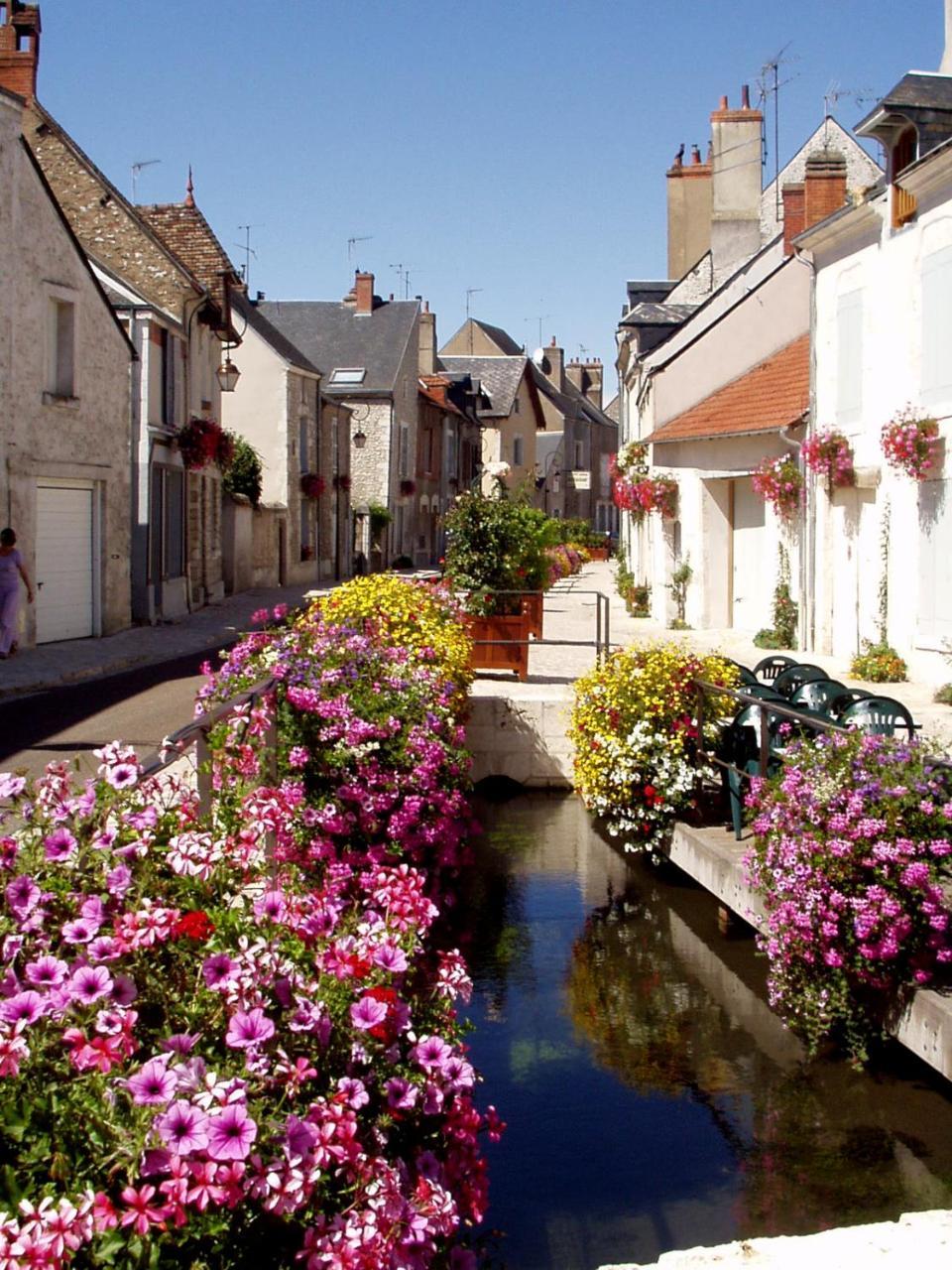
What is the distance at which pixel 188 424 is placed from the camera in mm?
26594

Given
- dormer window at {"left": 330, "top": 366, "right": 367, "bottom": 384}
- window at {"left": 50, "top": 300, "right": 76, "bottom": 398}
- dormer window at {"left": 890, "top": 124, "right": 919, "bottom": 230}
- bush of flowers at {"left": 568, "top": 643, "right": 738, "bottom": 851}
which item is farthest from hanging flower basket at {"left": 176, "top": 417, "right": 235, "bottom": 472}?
dormer window at {"left": 330, "top": 366, "right": 367, "bottom": 384}

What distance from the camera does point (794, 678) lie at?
1041 centimetres

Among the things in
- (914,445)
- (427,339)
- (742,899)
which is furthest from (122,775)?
(427,339)

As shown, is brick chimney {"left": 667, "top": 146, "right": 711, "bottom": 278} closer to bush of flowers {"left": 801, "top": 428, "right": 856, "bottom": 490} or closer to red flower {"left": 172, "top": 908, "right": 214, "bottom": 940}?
bush of flowers {"left": 801, "top": 428, "right": 856, "bottom": 490}

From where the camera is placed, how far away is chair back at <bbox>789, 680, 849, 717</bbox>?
967 centimetres

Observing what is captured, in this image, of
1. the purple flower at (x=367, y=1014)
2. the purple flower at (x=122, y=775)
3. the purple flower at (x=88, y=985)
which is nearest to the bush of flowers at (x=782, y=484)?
the purple flower at (x=122, y=775)

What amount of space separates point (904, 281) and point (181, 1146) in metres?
14.4

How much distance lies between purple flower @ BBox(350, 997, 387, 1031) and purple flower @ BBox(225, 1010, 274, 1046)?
0.24 m

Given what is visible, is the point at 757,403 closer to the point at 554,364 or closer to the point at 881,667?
the point at 881,667

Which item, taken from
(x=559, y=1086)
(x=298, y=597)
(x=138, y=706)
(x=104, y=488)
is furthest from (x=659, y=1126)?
(x=298, y=597)

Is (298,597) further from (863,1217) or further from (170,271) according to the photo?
(863,1217)

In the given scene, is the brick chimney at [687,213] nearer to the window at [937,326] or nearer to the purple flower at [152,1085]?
the window at [937,326]

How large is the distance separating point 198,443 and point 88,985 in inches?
960

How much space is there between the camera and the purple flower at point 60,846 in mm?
3117
